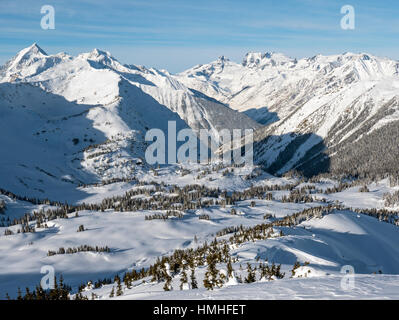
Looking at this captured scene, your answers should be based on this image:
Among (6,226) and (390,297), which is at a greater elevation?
(390,297)

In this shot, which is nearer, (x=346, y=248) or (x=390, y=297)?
(x=390, y=297)
